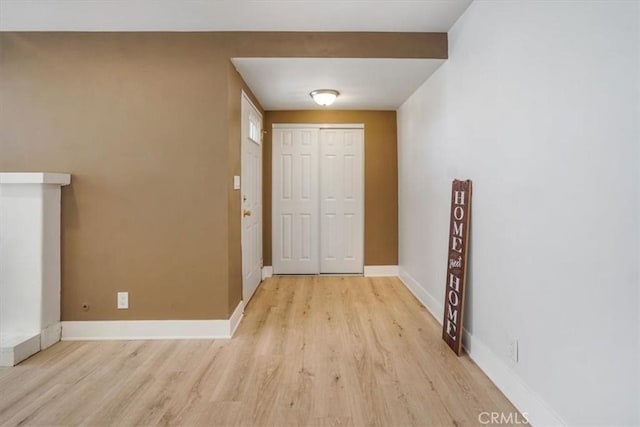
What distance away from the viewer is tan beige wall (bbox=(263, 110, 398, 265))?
481 cm

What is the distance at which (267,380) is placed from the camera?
85.4 inches

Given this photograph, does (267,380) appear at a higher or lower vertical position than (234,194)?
lower

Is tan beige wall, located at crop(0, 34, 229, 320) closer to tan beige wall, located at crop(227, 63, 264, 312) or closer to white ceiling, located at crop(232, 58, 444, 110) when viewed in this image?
tan beige wall, located at crop(227, 63, 264, 312)

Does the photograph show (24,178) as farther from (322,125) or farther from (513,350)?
(513,350)

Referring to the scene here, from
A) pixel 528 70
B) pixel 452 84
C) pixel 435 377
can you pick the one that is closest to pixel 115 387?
pixel 435 377

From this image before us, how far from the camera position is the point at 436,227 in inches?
127

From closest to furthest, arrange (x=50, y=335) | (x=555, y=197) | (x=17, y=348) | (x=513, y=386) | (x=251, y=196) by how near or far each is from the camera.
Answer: (x=555, y=197) → (x=513, y=386) → (x=17, y=348) → (x=50, y=335) → (x=251, y=196)

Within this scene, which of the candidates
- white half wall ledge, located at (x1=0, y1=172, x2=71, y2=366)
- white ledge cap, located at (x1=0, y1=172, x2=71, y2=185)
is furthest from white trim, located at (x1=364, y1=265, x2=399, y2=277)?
white ledge cap, located at (x1=0, y1=172, x2=71, y2=185)

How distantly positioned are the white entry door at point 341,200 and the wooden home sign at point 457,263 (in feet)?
7.08

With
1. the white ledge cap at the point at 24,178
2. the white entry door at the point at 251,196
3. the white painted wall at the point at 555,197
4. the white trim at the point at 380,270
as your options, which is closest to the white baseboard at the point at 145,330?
the white entry door at the point at 251,196

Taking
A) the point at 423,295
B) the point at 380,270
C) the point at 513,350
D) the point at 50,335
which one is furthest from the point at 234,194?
the point at 380,270

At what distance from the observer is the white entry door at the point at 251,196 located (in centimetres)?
348

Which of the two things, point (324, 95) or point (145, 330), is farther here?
point (324, 95)

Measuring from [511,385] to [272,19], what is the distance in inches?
112
